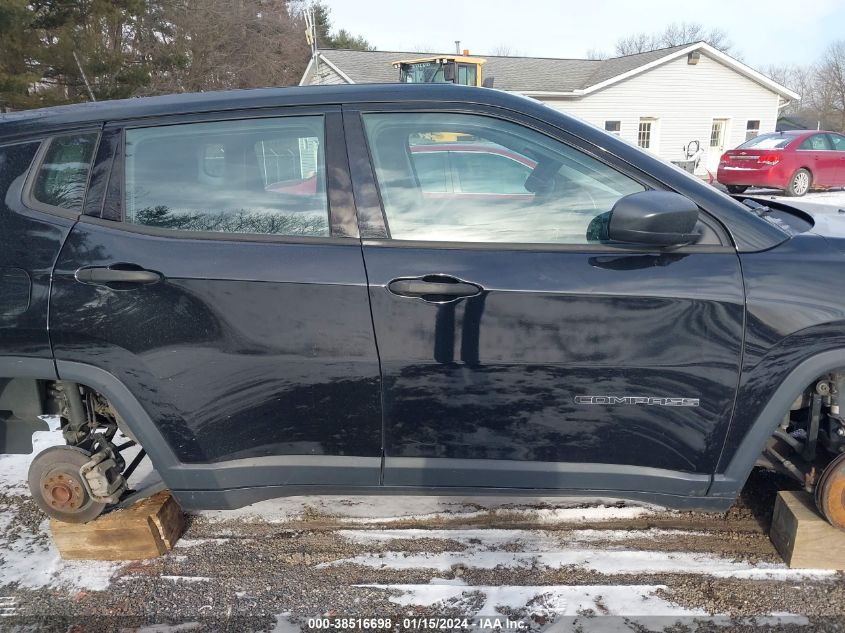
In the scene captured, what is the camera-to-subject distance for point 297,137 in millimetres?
2221

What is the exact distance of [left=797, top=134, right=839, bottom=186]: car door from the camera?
44.8 ft

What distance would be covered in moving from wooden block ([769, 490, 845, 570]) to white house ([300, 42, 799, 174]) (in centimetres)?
2289

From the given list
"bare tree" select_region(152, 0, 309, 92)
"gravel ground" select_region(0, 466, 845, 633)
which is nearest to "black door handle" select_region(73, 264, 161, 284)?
"gravel ground" select_region(0, 466, 845, 633)

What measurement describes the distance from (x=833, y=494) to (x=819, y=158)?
14514mm

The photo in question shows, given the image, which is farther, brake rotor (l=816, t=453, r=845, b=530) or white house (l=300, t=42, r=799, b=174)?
white house (l=300, t=42, r=799, b=174)

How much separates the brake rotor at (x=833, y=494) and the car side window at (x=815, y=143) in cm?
1422

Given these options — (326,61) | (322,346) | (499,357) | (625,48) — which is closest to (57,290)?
(322,346)

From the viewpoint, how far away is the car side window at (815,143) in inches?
541

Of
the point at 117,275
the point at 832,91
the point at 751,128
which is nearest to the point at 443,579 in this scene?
the point at 117,275

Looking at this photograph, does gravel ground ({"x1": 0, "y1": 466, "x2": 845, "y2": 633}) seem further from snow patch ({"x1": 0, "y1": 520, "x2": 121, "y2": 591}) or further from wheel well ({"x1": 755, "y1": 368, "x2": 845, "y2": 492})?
wheel well ({"x1": 755, "y1": 368, "x2": 845, "y2": 492})

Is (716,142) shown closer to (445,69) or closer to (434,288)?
(445,69)

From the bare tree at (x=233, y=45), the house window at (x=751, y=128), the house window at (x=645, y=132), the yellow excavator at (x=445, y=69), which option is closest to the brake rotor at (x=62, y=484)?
the yellow excavator at (x=445, y=69)

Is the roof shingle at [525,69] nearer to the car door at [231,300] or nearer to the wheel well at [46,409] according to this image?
the car door at [231,300]

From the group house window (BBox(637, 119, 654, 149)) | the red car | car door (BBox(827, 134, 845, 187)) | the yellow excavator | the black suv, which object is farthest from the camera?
house window (BBox(637, 119, 654, 149))
